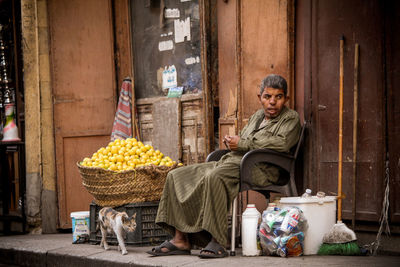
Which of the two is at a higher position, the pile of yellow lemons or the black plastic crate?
the pile of yellow lemons

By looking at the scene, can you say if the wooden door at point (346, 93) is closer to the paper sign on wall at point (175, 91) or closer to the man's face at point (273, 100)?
the man's face at point (273, 100)

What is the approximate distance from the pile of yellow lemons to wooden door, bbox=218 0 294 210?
2.74 feet

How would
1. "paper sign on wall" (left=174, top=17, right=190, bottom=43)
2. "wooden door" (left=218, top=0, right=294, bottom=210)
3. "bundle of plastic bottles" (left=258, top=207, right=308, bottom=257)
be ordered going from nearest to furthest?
"bundle of plastic bottles" (left=258, top=207, right=308, bottom=257), "wooden door" (left=218, top=0, right=294, bottom=210), "paper sign on wall" (left=174, top=17, right=190, bottom=43)

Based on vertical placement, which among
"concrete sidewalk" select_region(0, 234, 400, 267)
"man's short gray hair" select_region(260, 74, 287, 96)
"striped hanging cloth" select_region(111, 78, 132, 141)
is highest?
"man's short gray hair" select_region(260, 74, 287, 96)

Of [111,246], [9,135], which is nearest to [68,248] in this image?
[111,246]

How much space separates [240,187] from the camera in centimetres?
468

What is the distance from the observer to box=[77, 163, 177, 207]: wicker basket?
5.42 meters

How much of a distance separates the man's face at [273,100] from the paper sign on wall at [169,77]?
2177mm

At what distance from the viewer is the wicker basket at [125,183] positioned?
213 inches

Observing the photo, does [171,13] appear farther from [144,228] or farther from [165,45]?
[144,228]

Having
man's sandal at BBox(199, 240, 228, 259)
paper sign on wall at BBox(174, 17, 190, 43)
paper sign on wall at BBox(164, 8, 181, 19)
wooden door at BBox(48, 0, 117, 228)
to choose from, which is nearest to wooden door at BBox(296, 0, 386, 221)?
man's sandal at BBox(199, 240, 228, 259)

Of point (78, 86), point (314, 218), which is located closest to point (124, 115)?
point (78, 86)

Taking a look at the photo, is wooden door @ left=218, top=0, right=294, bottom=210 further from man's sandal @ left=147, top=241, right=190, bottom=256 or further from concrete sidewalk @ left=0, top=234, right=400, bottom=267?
concrete sidewalk @ left=0, top=234, right=400, bottom=267

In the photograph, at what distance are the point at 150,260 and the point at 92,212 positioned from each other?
1.37 meters
